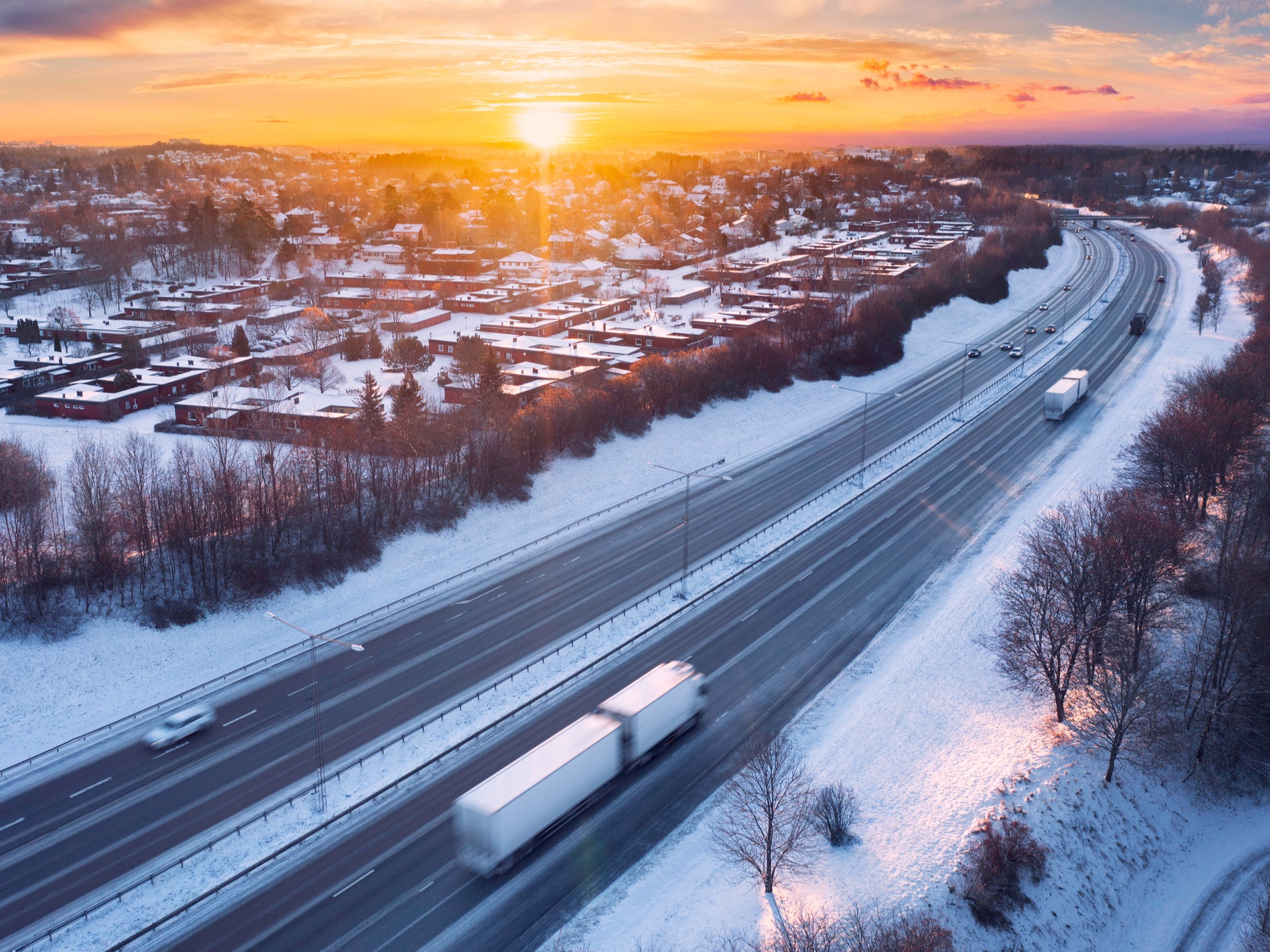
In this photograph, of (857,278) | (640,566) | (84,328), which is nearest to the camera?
(640,566)

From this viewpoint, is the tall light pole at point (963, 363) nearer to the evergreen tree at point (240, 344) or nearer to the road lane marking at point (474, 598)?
the road lane marking at point (474, 598)

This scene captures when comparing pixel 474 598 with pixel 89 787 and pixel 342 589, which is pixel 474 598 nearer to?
pixel 342 589

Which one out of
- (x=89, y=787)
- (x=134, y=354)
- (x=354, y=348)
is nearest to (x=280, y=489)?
(x=89, y=787)

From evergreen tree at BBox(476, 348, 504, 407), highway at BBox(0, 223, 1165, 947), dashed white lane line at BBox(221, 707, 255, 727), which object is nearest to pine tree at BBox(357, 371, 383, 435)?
evergreen tree at BBox(476, 348, 504, 407)

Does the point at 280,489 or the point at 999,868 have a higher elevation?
the point at 280,489

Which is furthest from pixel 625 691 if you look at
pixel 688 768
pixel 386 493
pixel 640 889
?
pixel 386 493

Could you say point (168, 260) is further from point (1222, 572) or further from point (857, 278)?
point (1222, 572)

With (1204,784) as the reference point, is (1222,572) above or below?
above

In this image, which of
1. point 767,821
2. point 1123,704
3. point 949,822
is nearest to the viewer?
point 767,821
